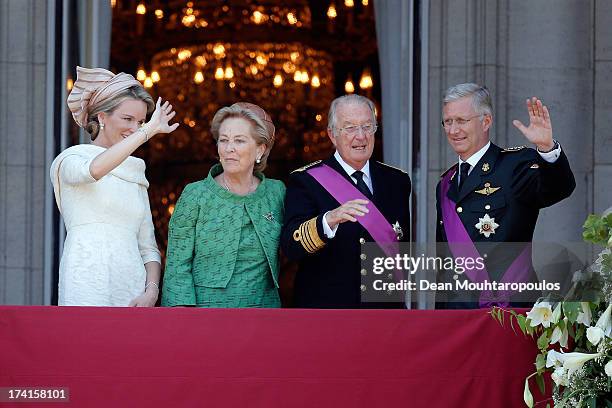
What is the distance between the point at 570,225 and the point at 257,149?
2497 mm

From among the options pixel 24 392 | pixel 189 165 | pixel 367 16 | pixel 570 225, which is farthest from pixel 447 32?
pixel 189 165

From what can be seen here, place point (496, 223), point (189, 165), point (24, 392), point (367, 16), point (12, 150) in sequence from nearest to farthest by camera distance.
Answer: point (24, 392), point (496, 223), point (12, 150), point (367, 16), point (189, 165)

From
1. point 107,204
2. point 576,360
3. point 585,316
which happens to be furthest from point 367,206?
point 576,360

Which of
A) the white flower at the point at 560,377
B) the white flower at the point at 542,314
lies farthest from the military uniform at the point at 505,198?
the white flower at the point at 560,377

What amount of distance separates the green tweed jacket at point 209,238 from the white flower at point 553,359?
4.49 ft

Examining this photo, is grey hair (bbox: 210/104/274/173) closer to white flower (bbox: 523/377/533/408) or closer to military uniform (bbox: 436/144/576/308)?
military uniform (bbox: 436/144/576/308)

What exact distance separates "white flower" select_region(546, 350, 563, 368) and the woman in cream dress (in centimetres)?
164

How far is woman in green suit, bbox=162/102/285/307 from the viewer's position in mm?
5562

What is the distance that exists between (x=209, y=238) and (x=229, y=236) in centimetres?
8

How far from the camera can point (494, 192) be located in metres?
5.60

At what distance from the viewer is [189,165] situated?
13.4 meters

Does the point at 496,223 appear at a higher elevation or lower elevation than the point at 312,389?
higher

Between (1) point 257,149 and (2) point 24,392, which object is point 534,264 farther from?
(2) point 24,392

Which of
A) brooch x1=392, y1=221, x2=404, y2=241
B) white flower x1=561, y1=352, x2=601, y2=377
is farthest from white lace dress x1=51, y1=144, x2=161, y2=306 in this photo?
white flower x1=561, y1=352, x2=601, y2=377
